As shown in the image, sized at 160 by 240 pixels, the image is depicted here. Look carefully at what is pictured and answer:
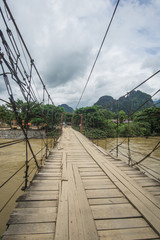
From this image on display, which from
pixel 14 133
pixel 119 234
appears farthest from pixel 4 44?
pixel 14 133

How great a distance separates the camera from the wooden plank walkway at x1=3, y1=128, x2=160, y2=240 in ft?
2.91

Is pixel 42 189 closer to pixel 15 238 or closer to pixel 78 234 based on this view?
pixel 15 238

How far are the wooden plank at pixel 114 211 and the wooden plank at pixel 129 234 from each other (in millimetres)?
144

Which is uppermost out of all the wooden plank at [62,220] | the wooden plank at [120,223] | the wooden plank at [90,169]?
the wooden plank at [62,220]

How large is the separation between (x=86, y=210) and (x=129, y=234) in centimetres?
41

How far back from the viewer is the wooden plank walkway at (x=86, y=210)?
0.89 meters

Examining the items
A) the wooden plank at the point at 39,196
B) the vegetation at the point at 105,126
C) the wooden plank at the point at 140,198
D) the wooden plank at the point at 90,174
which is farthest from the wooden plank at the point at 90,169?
the vegetation at the point at 105,126

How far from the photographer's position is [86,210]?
3.66ft

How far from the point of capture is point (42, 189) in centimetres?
148

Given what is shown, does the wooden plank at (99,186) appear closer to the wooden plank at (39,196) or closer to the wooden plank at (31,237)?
the wooden plank at (39,196)

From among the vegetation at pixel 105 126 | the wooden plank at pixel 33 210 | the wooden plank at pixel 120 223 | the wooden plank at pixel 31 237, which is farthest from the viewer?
the vegetation at pixel 105 126

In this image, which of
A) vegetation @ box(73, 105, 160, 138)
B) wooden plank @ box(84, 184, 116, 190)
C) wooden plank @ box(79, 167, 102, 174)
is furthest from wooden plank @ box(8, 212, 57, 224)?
vegetation @ box(73, 105, 160, 138)

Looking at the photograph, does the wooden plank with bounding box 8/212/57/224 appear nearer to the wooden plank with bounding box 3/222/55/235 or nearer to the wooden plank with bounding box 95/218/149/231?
the wooden plank with bounding box 3/222/55/235

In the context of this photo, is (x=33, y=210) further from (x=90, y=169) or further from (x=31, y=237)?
(x=90, y=169)
